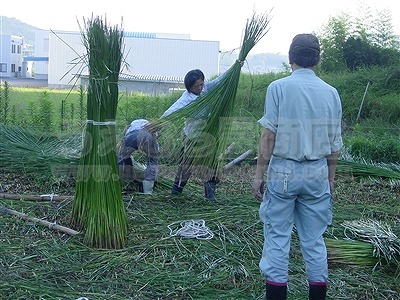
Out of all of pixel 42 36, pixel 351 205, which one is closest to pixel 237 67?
pixel 351 205

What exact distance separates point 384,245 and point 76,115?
25.2 ft

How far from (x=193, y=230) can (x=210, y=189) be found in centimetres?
116

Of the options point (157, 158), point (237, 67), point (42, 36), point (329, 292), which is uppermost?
point (42, 36)

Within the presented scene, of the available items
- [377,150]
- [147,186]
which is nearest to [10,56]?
[377,150]

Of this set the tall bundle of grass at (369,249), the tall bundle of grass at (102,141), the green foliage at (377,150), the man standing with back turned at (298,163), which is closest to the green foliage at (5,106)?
the tall bundle of grass at (102,141)

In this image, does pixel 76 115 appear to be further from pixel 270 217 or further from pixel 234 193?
pixel 270 217

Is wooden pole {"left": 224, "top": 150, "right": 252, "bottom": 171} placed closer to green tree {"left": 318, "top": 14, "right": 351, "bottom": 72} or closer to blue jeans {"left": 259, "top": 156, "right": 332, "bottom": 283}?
blue jeans {"left": 259, "top": 156, "right": 332, "bottom": 283}

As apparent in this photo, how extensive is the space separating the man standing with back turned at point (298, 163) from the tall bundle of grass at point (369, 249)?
3.21 ft

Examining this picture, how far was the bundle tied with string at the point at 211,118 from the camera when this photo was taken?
5.20m

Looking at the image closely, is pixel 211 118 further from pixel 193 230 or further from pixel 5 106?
pixel 5 106

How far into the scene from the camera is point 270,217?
10.3 feet

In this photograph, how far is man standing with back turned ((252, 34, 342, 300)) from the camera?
307 cm

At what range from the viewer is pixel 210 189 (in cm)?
554

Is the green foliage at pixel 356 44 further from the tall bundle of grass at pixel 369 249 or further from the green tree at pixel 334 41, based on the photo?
the tall bundle of grass at pixel 369 249
